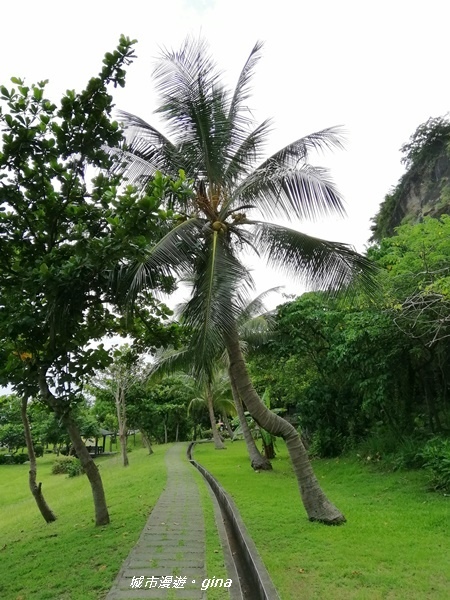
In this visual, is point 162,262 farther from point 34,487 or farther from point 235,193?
point 34,487

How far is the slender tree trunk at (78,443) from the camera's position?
650cm

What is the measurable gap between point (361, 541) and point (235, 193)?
525cm

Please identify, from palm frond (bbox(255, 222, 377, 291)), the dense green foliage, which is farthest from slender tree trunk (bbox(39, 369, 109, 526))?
the dense green foliage

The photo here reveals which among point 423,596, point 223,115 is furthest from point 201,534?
point 223,115

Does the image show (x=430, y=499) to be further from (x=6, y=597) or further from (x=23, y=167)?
(x=23, y=167)

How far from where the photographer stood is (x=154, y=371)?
50.7 feet

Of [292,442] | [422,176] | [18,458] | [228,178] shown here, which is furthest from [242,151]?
[18,458]

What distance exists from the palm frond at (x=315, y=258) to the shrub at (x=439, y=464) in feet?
12.8

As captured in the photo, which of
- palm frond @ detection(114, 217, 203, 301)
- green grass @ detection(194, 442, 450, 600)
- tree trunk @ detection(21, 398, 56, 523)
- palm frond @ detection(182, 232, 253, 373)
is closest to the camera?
green grass @ detection(194, 442, 450, 600)

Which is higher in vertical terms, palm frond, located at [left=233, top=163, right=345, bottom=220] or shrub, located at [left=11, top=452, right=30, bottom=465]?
palm frond, located at [left=233, top=163, right=345, bottom=220]

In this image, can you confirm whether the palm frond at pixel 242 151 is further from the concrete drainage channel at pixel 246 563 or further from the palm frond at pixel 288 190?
the concrete drainage channel at pixel 246 563

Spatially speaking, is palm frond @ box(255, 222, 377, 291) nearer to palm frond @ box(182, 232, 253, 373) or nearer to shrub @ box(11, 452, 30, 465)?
palm frond @ box(182, 232, 253, 373)

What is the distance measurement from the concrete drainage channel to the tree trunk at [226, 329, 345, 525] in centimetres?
112

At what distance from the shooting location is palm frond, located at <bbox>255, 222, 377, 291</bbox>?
21.9ft
